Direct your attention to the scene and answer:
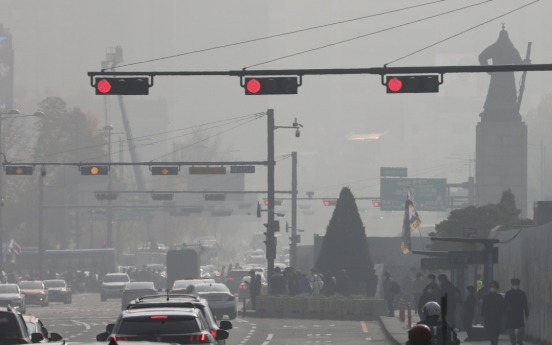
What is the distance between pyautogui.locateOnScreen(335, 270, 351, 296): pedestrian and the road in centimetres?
633

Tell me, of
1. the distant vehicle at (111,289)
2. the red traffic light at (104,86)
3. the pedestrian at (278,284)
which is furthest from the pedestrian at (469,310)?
the distant vehicle at (111,289)

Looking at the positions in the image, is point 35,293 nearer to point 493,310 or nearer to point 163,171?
point 163,171

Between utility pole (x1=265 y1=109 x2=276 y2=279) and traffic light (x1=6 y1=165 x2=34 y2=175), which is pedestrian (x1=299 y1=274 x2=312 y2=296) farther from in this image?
traffic light (x1=6 y1=165 x2=34 y2=175)

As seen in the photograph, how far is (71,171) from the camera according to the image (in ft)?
376

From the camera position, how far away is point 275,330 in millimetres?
35656

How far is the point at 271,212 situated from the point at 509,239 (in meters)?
19.2

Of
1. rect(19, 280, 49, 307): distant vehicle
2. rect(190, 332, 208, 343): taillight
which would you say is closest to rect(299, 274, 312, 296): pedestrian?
rect(19, 280, 49, 307): distant vehicle

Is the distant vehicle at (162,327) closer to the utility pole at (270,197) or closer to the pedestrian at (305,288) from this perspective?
the pedestrian at (305,288)

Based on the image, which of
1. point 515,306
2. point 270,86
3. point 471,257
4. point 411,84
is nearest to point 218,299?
point 471,257

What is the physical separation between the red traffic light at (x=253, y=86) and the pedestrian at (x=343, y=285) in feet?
86.2

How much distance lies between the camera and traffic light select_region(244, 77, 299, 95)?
23103mm

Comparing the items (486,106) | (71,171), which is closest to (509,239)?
(486,106)

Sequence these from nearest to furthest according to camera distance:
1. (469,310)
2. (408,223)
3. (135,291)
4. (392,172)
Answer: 1. (469,310)
2. (408,223)
3. (135,291)
4. (392,172)

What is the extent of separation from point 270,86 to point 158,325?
25.9 feet
